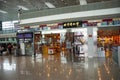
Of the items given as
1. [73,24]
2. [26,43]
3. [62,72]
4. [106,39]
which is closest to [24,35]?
[26,43]

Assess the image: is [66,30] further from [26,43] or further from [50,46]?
[26,43]

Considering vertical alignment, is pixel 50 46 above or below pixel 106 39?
below

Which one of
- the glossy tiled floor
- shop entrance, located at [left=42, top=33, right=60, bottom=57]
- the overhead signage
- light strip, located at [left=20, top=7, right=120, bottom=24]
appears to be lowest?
the glossy tiled floor

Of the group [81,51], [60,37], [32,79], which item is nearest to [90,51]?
[81,51]

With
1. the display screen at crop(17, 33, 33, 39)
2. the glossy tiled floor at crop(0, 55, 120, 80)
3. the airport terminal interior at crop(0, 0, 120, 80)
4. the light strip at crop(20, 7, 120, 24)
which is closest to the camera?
the glossy tiled floor at crop(0, 55, 120, 80)

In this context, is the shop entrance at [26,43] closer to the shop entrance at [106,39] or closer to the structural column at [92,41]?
the structural column at [92,41]

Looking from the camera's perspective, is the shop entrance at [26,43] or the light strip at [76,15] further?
the shop entrance at [26,43]

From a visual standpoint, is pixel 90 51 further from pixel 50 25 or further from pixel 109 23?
pixel 50 25

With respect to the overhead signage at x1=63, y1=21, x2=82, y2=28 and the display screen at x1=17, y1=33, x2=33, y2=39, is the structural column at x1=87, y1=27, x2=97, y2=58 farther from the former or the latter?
the display screen at x1=17, y1=33, x2=33, y2=39

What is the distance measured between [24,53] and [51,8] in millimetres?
5809

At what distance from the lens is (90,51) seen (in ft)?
53.9

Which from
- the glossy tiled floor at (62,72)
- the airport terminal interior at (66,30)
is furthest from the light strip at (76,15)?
the glossy tiled floor at (62,72)

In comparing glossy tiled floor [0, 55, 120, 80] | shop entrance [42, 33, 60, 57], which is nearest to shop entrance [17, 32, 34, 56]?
shop entrance [42, 33, 60, 57]

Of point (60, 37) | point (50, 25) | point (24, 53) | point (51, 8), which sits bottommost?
point (24, 53)
